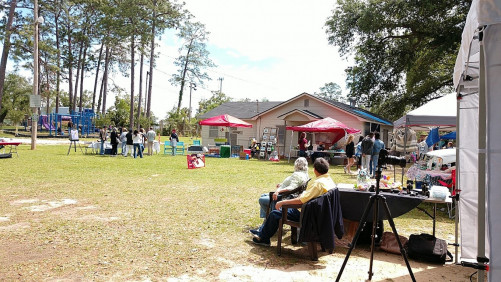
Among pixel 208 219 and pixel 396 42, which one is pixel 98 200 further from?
pixel 396 42

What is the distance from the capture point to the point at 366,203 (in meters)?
5.12

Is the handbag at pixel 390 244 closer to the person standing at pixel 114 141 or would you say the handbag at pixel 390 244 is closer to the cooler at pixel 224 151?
the person standing at pixel 114 141

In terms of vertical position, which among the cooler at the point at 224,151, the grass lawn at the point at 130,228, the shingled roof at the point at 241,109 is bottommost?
the grass lawn at the point at 130,228

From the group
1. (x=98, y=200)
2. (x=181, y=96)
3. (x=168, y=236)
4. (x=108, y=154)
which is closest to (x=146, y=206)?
(x=98, y=200)

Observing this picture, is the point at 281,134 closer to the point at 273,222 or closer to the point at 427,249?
the point at 273,222

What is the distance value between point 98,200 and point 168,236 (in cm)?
327

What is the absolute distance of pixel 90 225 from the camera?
5926 mm

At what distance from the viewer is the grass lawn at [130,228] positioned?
166 inches

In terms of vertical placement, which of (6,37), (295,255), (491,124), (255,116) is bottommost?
(295,255)

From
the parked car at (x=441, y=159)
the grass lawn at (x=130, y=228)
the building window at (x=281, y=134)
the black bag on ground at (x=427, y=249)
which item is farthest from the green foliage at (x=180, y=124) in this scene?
the black bag on ground at (x=427, y=249)

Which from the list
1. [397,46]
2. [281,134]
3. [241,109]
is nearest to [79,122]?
[241,109]

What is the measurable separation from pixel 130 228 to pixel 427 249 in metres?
4.57

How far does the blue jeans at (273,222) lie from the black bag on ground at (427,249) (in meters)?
1.65

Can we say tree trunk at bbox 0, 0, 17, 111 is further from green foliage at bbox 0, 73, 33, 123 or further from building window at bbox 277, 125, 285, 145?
green foliage at bbox 0, 73, 33, 123
